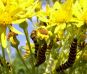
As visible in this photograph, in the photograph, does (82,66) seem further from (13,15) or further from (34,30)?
(13,15)

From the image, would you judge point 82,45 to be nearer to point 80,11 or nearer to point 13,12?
point 80,11

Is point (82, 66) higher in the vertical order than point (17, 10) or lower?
lower

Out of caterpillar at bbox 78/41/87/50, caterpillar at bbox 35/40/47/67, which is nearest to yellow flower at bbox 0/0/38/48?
caterpillar at bbox 35/40/47/67

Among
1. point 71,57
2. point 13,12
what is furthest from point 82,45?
point 13,12

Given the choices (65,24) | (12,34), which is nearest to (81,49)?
(65,24)

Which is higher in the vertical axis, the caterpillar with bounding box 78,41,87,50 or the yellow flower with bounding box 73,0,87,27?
the yellow flower with bounding box 73,0,87,27

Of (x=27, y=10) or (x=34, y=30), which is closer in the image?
(x=27, y=10)

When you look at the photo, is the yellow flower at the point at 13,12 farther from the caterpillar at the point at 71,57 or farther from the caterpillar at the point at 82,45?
the caterpillar at the point at 82,45

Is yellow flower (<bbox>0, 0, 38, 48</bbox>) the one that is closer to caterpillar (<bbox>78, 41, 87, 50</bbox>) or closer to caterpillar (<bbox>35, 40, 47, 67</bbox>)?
caterpillar (<bbox>35, 40, 47, 67</bbox>)
